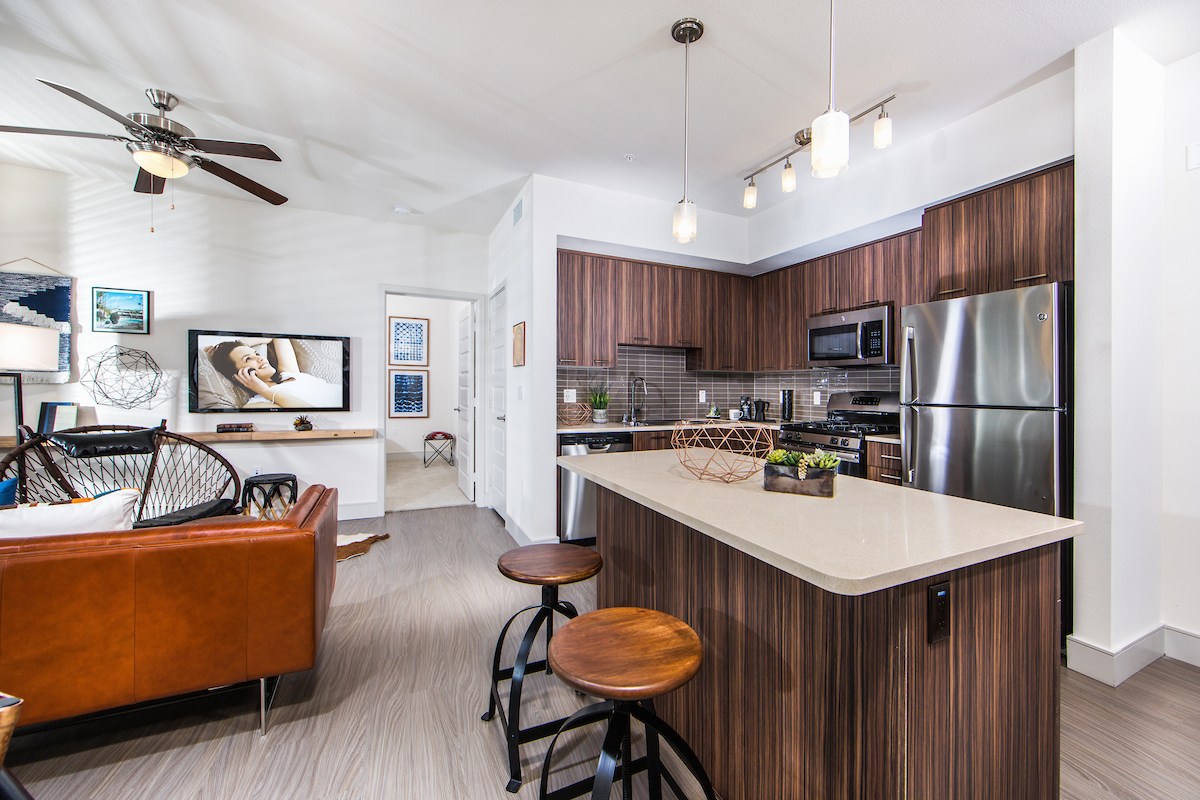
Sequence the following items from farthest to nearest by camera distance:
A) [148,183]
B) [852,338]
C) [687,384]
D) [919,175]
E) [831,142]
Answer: [687,384] < [852,338] < [919,175] < [148,183] < [831,142]

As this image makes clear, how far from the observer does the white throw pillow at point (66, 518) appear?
1.49 metres

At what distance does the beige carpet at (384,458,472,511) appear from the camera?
5.03 meters

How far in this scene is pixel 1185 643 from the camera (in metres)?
2.18

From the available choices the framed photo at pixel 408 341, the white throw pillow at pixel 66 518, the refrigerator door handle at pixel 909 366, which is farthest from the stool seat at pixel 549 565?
the framed photo at pixel 408 341

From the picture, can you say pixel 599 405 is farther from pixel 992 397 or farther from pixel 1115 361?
pixel 1115 361

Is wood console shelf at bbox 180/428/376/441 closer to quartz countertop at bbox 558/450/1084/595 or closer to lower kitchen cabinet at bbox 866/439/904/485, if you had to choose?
quartz countertop at bbox 558/450/1084/595

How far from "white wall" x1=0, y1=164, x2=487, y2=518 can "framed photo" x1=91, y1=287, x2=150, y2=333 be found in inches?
2.3

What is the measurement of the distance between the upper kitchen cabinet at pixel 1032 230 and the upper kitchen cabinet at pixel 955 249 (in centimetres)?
5

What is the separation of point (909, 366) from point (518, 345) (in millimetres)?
2698

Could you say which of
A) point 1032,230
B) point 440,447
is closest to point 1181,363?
point 1032,230

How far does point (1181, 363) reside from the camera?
2.21 meters

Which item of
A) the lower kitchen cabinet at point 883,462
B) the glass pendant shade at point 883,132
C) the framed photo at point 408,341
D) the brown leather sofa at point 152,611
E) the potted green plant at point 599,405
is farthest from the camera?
the framed photo at point 408,341

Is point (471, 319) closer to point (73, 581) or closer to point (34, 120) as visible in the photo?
point (34, 120)

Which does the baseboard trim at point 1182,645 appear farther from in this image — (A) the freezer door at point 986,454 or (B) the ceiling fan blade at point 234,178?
(B) the ceiling fan blade at point 234,178
